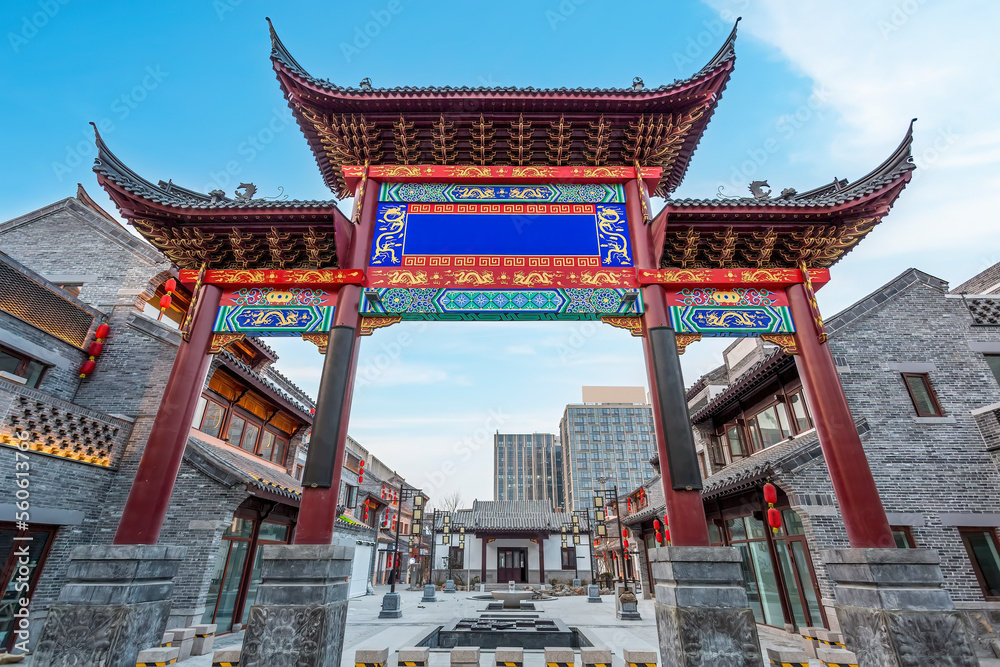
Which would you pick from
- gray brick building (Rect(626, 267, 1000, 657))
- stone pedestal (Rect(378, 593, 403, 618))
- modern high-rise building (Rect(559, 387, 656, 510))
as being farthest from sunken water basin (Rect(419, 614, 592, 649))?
modern high-rise building (Rect(559, 387, 656, 510))

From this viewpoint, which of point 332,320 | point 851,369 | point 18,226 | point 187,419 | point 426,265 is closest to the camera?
point 187,419

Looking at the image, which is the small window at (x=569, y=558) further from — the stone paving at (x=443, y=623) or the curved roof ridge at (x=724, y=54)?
the curved roof ridge at (x=724, y=54)

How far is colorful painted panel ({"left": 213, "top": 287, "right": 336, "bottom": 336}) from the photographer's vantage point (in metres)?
7.48

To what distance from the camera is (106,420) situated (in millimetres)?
9961

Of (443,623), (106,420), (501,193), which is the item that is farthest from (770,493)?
(106,420)

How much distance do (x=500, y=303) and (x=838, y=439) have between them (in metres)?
5.49

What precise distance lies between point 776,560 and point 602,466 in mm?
73931

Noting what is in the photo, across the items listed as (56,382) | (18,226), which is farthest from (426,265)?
(18,226)

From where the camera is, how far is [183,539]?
10.2 metres

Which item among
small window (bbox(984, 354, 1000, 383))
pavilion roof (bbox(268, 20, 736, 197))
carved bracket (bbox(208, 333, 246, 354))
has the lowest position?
carved bracket (bbox(208, 333, 246, 354))

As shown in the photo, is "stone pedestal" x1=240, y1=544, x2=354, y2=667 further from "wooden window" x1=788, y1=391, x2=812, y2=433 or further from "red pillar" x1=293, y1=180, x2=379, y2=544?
"wooden window" x1=788, y1=391, x2=812, y2=433

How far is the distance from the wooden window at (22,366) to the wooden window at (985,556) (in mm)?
19957

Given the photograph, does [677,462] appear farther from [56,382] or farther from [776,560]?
[56,382]

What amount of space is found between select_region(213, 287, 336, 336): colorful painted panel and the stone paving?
18.3ft
